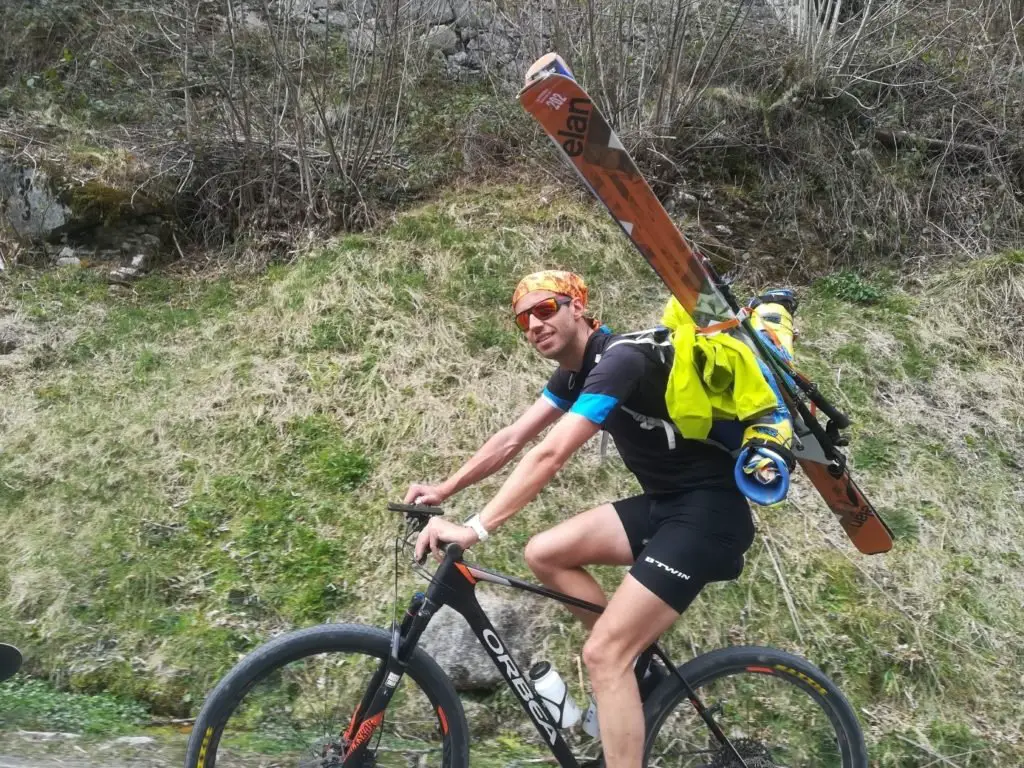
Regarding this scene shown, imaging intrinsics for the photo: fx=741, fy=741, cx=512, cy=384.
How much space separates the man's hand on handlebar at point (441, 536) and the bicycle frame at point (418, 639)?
0.17 ft

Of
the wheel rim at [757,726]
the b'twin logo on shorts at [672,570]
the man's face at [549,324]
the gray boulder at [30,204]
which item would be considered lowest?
the wheel rim at [757,726]

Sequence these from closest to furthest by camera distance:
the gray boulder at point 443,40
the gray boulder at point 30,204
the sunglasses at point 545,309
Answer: the sunglasses at point 545,309 → the gray boulder at point 30,204 → the gray boulder at point 443,40

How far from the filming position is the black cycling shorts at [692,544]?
2650 mm

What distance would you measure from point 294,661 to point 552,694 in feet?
3.15

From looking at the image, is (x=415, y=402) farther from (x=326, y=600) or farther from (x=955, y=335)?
(x=955, y=335)

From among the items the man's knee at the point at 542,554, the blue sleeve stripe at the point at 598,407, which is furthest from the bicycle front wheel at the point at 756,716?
the blue sleeve stripe at the point at 598,407

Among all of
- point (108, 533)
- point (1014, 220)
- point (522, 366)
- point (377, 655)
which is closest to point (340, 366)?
point (522, 366)

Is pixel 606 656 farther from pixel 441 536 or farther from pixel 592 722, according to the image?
pixel 441 536

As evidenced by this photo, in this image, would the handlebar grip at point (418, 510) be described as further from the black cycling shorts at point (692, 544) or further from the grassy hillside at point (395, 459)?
the grassy hillside at point (395, 459)

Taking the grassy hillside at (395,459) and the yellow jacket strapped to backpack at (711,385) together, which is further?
the grassy hillside at (395,459)

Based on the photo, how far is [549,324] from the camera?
2.80 metres

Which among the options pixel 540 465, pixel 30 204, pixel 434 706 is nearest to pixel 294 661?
pixel 434 706

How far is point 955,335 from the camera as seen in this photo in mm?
6367

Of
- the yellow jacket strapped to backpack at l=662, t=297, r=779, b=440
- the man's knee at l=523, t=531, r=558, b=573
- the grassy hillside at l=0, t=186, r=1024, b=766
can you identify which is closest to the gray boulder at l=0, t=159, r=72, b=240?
the grassy hillside at l=0, t=186, r=1024, b=766
